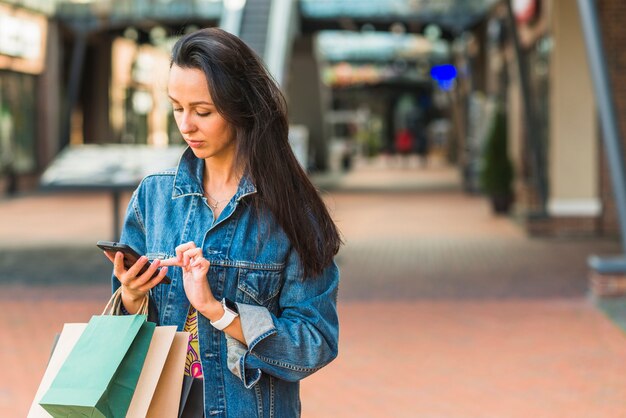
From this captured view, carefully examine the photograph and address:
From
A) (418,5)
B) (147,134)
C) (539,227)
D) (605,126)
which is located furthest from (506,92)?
Answer: (147,134)

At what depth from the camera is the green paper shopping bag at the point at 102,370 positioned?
2.41 m

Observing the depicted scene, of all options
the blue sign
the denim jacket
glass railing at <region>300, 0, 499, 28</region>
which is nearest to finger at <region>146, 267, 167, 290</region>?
the denim jacket

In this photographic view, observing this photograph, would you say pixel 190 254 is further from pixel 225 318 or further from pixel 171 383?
pixel 171 383

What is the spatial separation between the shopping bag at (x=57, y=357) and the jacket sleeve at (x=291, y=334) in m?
0.34

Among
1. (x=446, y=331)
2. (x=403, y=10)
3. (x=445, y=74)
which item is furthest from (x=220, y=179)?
(x=445, y=74)

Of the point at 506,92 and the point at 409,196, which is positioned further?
the point at 409,196

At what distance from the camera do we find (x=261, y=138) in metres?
2.72

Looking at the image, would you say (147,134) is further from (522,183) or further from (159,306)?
(159,306)

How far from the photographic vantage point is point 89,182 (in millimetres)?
13898

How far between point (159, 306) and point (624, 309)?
7708 millimetres

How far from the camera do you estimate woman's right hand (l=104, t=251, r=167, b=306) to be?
8.48 ft

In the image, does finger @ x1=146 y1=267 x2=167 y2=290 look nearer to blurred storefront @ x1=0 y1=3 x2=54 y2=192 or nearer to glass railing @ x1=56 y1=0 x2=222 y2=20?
blurred storefront @ x1=0 y1=3 x2=54 y2=192

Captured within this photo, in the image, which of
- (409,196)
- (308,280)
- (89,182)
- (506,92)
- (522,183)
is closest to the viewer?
(308,280)

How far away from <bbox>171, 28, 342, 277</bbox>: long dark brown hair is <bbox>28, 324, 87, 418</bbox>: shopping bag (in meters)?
0.51
